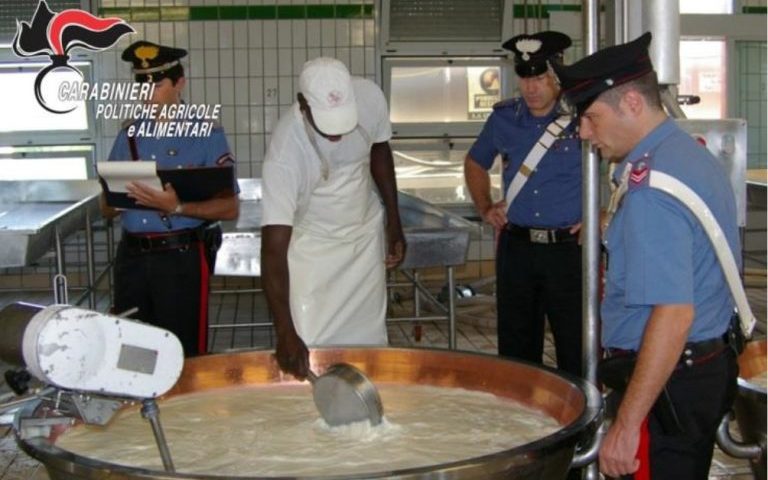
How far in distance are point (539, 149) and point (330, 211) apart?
738 millimetres

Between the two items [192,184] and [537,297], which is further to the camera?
[192,184]

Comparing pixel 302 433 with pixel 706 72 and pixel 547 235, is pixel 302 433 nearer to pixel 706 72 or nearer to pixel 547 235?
pixel 547 235

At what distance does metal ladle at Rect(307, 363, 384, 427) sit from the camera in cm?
212

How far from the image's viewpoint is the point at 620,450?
1.95 meters

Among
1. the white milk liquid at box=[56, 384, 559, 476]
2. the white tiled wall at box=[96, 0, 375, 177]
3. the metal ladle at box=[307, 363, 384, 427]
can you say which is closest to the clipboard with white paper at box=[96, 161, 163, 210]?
the white milk liquid at box=[56, 384, 559, 476]

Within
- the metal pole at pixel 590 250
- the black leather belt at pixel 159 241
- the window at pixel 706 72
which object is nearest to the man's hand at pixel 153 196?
the black leather belt at pixel 159 241

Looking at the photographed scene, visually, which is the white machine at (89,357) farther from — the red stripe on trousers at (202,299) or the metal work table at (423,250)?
the metal work table at (423,250)

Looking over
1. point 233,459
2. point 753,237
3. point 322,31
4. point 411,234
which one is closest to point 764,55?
point 753,237

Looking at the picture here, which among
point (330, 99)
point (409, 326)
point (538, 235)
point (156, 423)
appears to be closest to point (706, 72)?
point (409, 326)

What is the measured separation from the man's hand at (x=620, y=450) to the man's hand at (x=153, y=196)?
2083mm

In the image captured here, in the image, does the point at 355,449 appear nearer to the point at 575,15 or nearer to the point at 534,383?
the point at 534,383

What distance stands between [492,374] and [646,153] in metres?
0.65

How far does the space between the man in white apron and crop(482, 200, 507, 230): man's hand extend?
0.35 m

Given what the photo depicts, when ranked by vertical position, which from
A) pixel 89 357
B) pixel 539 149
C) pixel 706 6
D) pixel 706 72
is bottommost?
pixel 89 357
